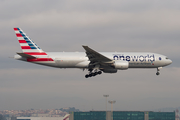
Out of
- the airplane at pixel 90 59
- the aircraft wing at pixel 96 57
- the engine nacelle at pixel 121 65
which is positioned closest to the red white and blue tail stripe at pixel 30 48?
the airplane at pixel 90 59

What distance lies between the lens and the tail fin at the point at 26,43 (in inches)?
2496

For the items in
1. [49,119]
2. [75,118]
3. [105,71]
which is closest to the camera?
[105,71]

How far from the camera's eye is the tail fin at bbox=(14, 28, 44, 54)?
2496 inches

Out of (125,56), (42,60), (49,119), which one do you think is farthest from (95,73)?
(49,119)

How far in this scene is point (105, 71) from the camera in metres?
65.1

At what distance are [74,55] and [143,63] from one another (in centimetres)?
1474

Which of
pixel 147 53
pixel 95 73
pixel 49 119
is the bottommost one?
pixel 49 119

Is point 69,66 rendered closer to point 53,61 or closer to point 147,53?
point 53,61

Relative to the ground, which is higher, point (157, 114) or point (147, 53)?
point (147, 53)

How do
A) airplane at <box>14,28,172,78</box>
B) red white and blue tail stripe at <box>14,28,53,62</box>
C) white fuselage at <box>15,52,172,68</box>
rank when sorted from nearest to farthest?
1. airplane at <box>14,28,172,78</box>
2. white fuselage at <box>15,52,172,68</box>
3. red white and blue tail stripe at <box>14,28,53,62</box>

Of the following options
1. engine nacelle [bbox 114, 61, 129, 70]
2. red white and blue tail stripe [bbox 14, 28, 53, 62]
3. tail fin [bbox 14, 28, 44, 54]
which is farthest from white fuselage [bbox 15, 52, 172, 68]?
tail fin [bbox 14, 28, 44, 54]

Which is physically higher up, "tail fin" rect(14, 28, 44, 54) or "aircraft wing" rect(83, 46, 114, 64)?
"tail fin" rect(14, 28, 44, 54)

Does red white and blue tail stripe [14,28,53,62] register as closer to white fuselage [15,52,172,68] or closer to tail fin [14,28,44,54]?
tail fin [14,28,44,54]

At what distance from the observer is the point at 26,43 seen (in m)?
64.1
